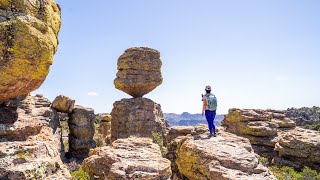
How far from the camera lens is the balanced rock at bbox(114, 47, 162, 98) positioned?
41.5 metres

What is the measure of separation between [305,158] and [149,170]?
28.4 metres

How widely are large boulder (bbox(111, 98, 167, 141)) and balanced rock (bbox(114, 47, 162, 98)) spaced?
2346 millimetres

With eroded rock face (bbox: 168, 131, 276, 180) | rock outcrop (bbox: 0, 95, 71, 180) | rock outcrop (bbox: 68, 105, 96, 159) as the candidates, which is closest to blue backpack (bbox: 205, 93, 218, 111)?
eroded rock face (bbox: 168, 131, 276, 180)

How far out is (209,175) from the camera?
13.0 meters

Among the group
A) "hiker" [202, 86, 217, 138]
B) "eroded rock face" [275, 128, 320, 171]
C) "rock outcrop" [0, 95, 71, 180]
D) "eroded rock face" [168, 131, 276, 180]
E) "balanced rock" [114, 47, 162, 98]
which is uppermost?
"balanced rock" [114, 47, 162, 98]

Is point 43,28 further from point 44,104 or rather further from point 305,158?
point 305,158

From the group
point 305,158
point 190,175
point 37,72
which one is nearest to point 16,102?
point 37,72

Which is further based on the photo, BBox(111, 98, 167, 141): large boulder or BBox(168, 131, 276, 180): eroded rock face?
BBox(111, 98, 167, 141): large boulder

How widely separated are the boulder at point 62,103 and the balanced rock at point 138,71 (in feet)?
27.4

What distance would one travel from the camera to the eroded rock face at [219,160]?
12.7m

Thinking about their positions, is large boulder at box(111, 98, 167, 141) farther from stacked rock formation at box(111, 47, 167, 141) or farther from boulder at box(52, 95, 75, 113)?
boulder at box(52, 95, 75, 113)

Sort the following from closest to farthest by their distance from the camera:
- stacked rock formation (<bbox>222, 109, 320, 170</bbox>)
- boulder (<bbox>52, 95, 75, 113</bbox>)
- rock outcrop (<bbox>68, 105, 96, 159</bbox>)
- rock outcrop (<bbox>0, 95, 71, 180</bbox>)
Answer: rock outcrop (<bbox>0, 95, 71, 180</bbox>)
stacked rock formation (<bbox>222, 109, 320, 170</bbox>)
boulder (<bbox>52, 95, 75, 113</bbox>)
rock outcrop (<bbox>68, 105, 96, 159</bbox>)

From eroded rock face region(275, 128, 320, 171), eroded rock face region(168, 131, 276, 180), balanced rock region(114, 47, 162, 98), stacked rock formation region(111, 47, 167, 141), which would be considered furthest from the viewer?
balanced rock region(114, 47, 162, 98)

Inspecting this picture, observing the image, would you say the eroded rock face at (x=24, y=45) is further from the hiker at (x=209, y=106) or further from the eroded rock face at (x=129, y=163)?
the hiker at (x=209, y=106)
